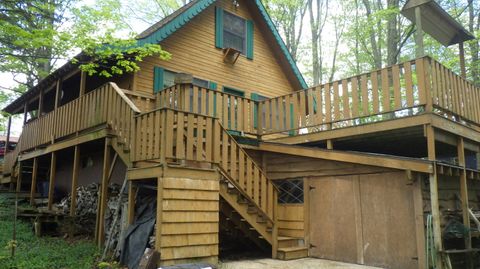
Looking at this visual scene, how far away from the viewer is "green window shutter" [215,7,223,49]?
1357 cm

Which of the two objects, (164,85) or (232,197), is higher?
(164,85)

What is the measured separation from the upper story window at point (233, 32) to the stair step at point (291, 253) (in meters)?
7.51

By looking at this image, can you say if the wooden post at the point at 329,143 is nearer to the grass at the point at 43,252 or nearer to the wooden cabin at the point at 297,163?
the wooden cabin at the point at 297,163

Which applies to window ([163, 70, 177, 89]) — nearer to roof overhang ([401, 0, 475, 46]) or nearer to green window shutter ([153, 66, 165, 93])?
green window shutter ([153, 66, 165, 93])

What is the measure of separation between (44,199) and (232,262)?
8.18 metres

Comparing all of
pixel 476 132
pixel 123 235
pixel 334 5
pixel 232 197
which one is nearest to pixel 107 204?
pixel 123 235

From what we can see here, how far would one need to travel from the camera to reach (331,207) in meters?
8.73

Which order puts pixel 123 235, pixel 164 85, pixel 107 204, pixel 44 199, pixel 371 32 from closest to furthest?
1. pixel 123 235
2. pixel 107 204
3. pixel 164 85
4. pixel 44 199
5. pixel 371 32

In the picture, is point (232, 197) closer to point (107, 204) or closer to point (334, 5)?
point (107, 204)

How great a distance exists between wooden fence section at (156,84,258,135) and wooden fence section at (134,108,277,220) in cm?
102

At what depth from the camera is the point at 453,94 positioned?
26.7ft

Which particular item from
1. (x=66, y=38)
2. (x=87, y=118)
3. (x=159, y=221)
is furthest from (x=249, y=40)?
(x=159, y=221)

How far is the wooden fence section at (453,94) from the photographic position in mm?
7478

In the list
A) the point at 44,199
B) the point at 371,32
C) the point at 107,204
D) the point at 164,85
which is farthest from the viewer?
the point at 371,32
